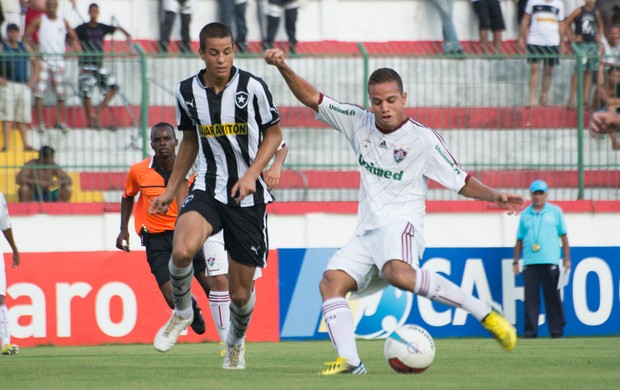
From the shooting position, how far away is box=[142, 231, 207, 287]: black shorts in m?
12.2

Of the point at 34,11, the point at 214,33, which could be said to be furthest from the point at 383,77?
the point at 34,11

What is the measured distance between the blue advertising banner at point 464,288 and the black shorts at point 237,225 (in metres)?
6.71

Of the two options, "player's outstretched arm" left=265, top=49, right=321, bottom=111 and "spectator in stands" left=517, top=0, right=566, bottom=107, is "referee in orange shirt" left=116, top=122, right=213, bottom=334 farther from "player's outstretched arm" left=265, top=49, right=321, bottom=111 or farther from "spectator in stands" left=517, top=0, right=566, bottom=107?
"spectator in stands" left=517, top=0, right=566, bottom=107

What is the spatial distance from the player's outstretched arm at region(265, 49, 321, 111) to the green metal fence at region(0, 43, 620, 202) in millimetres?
7591

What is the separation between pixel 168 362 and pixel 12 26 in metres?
8.50

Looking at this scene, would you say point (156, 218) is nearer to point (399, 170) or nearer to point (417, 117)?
point (399, 170)

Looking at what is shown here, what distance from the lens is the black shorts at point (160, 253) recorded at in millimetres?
12227

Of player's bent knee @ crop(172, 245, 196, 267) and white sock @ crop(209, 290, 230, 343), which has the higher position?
player's bent knee @ crop(172, 245, 196, 267)

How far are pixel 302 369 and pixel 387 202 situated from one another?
5.58 ft

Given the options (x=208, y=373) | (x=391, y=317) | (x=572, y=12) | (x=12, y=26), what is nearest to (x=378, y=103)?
(x=208, y=373)

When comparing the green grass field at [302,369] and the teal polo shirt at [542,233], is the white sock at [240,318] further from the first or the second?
the teal polo shirt at [542,233]

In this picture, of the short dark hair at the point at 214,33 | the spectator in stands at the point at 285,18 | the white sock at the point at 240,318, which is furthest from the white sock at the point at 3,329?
the spectator in stands at the point at 285,18

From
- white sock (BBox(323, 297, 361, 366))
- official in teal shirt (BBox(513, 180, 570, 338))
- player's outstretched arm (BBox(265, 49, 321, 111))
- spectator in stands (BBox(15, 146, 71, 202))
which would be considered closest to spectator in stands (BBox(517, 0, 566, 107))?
official in teal shirt (BBox(513, 180, 570, 338))

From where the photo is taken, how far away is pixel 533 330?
51.1 feet
